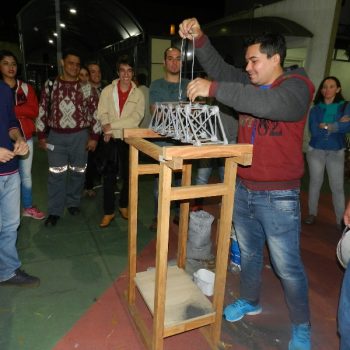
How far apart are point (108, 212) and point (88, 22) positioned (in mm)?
9527

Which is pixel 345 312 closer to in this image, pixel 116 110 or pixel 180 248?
pixel 180 248

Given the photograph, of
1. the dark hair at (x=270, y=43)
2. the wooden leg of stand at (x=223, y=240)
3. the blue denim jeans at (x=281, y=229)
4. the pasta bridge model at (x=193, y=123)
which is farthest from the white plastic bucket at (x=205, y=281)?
the dark hair at (x=270, y=43)

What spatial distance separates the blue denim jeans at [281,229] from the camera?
189 centimetres

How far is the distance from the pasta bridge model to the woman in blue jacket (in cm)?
242

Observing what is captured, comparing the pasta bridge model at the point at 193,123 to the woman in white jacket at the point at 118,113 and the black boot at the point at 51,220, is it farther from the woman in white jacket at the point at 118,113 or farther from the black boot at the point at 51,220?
the black boot at the point at 51,220

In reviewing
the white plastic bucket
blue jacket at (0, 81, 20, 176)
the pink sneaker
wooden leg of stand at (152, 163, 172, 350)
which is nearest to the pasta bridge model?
wooden leg of stand at (152, 163, 172, 350)

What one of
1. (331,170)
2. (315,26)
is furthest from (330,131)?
(315,26)

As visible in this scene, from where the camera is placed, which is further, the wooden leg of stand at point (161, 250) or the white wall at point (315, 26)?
the white wall at point (315, 26)

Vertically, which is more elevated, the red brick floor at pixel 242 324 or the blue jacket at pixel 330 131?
the blue jacket at pixel 330 131

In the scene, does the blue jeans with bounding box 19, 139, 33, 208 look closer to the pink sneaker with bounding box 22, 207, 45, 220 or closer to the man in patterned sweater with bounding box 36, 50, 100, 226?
the pink sneaker with bounding box 22, 207, 45, 220

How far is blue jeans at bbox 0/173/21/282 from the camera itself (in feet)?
7.72

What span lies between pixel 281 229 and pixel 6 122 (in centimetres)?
208

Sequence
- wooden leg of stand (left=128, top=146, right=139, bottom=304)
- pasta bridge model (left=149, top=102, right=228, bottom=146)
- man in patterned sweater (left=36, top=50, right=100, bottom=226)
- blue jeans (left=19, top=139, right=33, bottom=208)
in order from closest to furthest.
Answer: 1. pasta bridge model (left=149, top=102, right=228, bottom=146)
2. wooden leg of stand (left=128, top=146, right=139, bottom=304)
3. man in patterned sweater (left=36, top=50, right=100, bottom=226)
4. blue jeans (left=19, top=139, right=33, bottom=208)

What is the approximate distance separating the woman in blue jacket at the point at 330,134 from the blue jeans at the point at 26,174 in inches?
135
